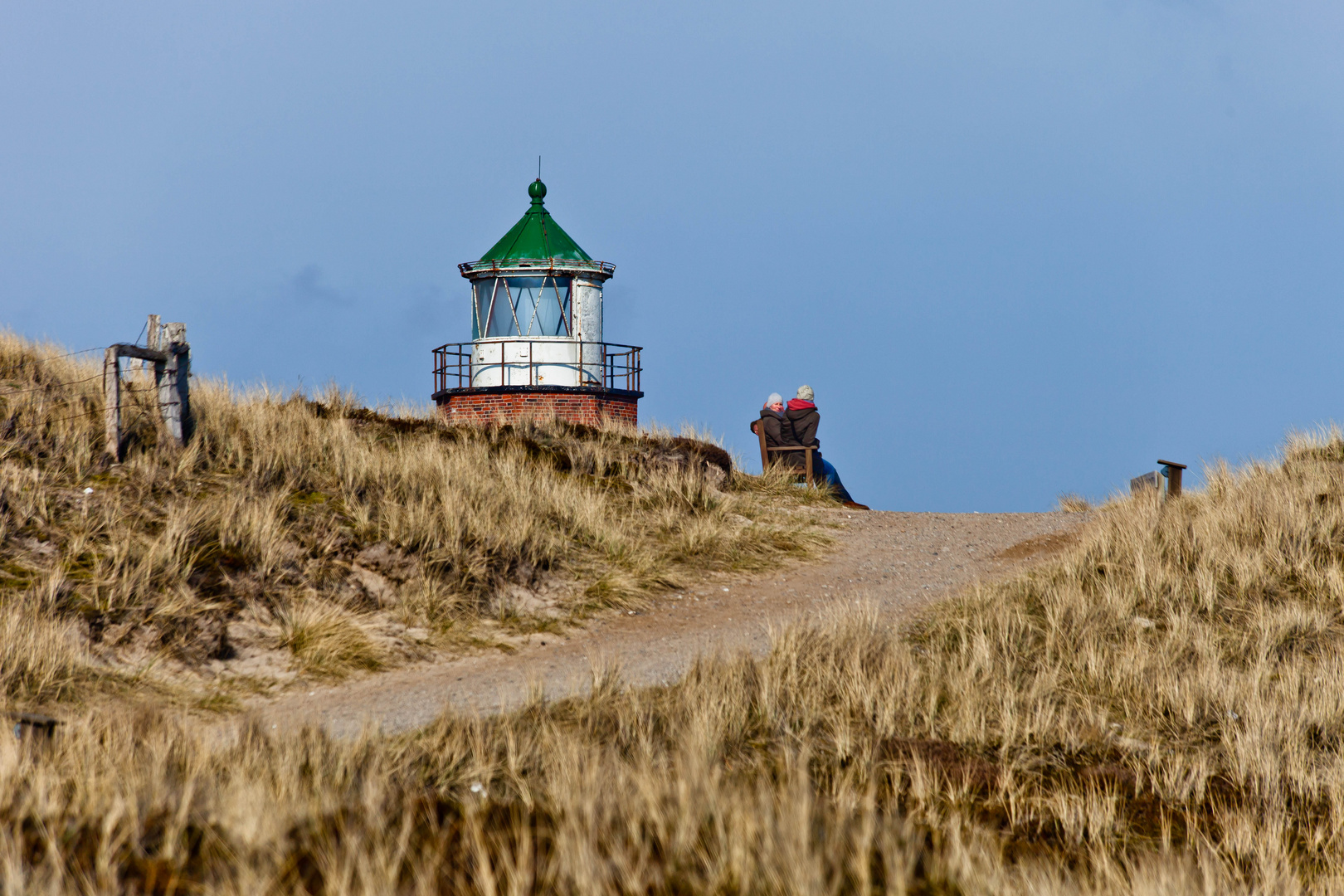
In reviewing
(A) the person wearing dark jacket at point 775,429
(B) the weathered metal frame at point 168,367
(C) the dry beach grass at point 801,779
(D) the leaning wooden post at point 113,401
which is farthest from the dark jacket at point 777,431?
(D) the leaning wooden post at point 113,401

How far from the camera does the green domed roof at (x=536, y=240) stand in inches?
1099

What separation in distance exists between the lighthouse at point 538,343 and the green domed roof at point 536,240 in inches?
1.7

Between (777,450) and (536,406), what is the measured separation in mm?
9604

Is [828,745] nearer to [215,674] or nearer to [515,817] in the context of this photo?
[515,817]

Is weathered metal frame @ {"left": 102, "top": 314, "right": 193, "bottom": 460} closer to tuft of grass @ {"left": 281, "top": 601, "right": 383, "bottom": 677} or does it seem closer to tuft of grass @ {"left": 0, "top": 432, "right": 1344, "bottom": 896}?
tuft of grass @ {"left": 281, "top": 601, "right": 383, "bottom": 677}

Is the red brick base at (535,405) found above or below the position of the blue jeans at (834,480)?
above

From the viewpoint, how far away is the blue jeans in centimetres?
1853

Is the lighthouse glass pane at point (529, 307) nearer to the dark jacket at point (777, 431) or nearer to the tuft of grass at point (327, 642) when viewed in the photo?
the dark jacket at point (777, 431)

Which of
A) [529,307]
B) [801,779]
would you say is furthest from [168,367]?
A: [529,307]

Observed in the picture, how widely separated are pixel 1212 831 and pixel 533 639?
5.45 m

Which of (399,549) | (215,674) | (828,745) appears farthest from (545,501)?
(828,745)

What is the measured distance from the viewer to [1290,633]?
30.1 feet

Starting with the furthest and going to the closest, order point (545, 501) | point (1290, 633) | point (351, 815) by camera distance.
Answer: point (545, 501)
point (1290, 633)
point (351, 815)

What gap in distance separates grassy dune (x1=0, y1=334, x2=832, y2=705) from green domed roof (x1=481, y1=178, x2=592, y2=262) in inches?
548
